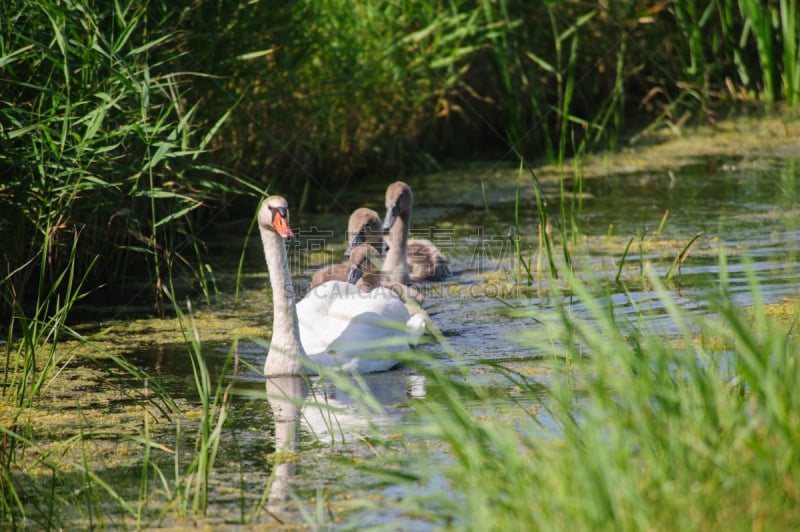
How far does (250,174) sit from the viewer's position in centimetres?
902

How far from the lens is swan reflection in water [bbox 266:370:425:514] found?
4066mm

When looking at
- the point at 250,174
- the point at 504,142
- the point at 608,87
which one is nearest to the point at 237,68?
the point at 250,174

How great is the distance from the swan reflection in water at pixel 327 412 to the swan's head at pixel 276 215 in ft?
2.41

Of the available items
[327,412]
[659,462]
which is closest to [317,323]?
[327,412]

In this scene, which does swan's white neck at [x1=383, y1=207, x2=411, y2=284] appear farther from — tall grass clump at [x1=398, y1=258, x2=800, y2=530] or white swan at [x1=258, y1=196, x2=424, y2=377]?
tall grass clump at [x1=398, y1=258, x2=800, y2=530]

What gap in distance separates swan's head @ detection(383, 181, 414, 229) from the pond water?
0.55 m

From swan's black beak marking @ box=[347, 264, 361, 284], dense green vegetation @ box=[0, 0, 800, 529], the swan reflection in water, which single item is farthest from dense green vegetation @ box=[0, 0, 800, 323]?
the swan reflection in water

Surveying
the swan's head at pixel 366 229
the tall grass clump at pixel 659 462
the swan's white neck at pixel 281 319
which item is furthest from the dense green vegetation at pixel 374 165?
the swan's head at pixel 366 229

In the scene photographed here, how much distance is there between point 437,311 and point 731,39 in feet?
18.4

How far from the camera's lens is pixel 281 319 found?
564 centimetres

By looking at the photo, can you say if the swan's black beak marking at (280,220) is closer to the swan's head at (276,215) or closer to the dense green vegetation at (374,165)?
the swan's head at (276,215)

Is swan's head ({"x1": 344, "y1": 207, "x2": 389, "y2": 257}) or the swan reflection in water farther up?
swan's head ({"x1": 344, "y1": 207, "x2": 389, "y2": 257})

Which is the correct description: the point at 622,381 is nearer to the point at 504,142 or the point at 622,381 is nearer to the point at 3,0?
the point at 3,0

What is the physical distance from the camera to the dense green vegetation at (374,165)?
2.97 m
